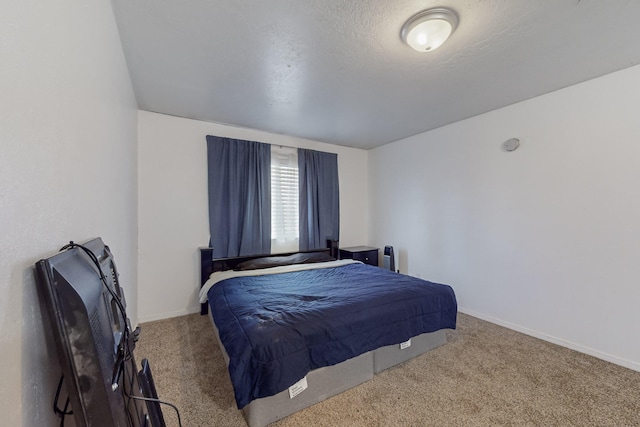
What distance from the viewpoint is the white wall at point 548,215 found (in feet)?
7.34

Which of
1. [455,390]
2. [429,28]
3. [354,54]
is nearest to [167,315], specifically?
[455,390]

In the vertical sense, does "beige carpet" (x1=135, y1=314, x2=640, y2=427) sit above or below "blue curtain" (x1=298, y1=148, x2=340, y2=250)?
below

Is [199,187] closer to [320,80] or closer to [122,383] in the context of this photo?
[320,80]

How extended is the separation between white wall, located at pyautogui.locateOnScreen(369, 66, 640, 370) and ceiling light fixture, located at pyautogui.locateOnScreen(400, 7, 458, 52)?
1792mm

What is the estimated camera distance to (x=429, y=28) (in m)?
1.65

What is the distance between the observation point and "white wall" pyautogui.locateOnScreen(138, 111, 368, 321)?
3.10m

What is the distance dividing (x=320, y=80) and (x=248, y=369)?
7.67 ft

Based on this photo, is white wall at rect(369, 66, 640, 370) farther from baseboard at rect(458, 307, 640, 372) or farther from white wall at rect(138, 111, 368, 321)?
white wall at rect(138, 111, 368, 321)

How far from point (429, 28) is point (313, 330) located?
2094 mm

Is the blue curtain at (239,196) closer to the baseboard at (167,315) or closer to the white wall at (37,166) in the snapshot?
the baseboard at (167,315)

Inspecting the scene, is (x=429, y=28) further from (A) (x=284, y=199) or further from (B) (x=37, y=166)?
(A) (x=284, y=199)

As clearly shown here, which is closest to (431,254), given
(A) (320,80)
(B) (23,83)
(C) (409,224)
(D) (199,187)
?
(C) (409,224)

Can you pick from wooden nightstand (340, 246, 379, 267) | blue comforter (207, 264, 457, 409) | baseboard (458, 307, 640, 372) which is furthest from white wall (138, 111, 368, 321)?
baseboard (458, 307, 640, 372)

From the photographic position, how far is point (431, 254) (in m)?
3.79
